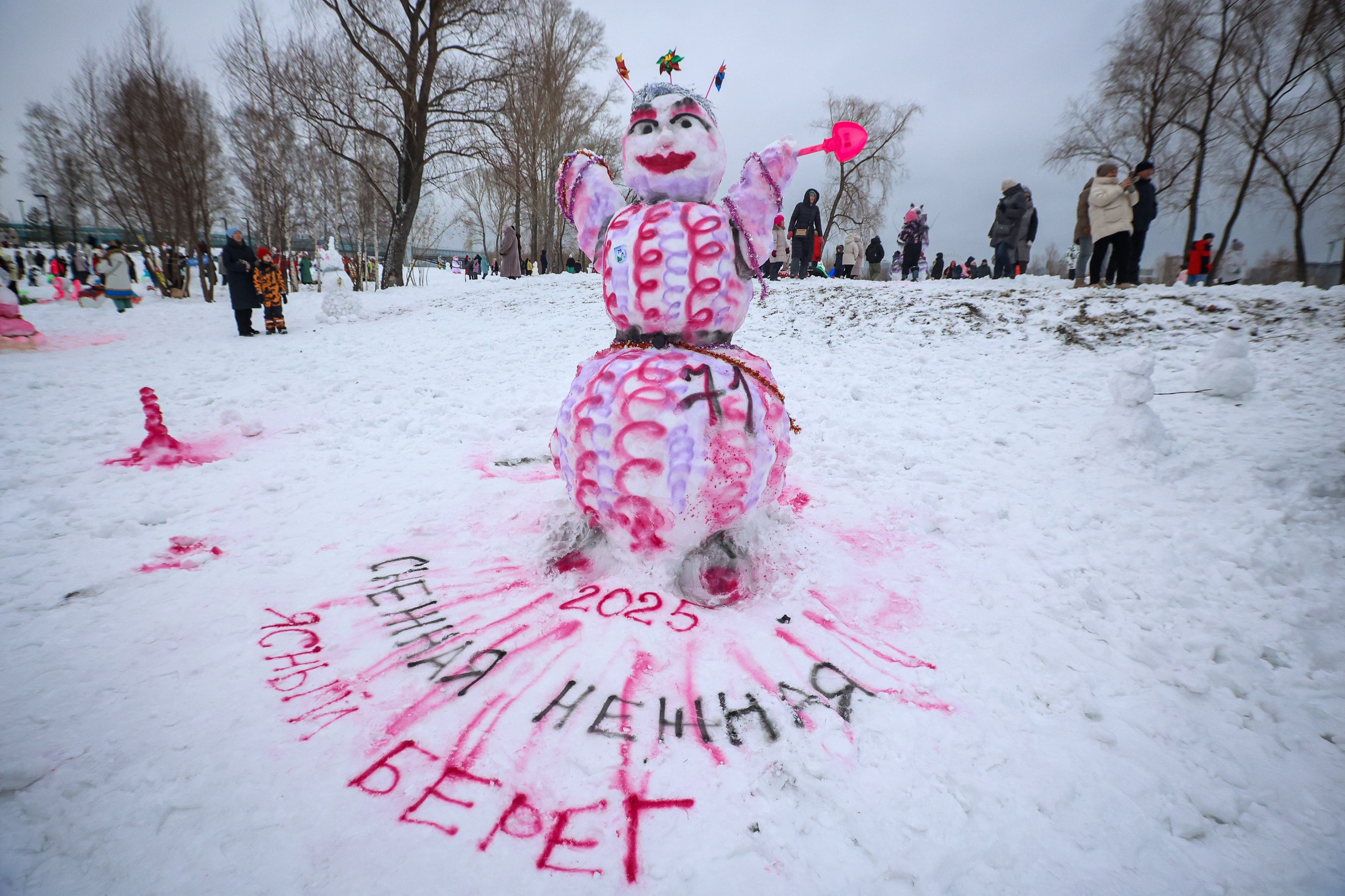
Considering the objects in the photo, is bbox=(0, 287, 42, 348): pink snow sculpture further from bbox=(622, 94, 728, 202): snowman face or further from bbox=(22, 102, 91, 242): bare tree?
bbox=(22, 102, 91, 242): bare tree

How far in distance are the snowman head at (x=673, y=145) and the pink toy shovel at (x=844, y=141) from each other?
0.40m

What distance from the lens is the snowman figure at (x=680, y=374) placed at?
7.14ft

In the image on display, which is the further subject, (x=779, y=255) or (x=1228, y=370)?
(x=779, y=255)

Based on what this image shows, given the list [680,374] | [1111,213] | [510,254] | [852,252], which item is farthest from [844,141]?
[510,254]

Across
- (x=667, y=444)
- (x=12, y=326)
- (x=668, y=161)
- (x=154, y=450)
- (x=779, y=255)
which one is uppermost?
(x=779, y=255)

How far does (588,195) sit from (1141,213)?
812 cm

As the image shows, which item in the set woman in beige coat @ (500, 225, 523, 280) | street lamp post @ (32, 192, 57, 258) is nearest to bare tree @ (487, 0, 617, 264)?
woman in beige coat @ (500, 225, 523, 280)

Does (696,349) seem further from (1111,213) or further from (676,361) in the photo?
(1111,213)

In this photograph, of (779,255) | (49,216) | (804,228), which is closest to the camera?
(779,255)

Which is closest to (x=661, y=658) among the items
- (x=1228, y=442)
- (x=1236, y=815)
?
(x=1236, y=815)

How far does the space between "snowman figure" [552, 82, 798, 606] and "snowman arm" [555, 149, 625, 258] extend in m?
0.01

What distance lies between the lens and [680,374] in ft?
7.23

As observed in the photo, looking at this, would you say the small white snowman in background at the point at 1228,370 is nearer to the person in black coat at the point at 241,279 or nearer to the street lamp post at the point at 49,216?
the person in black coat at the point at 241,279

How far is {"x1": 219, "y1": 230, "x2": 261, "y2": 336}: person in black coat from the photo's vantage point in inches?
340
